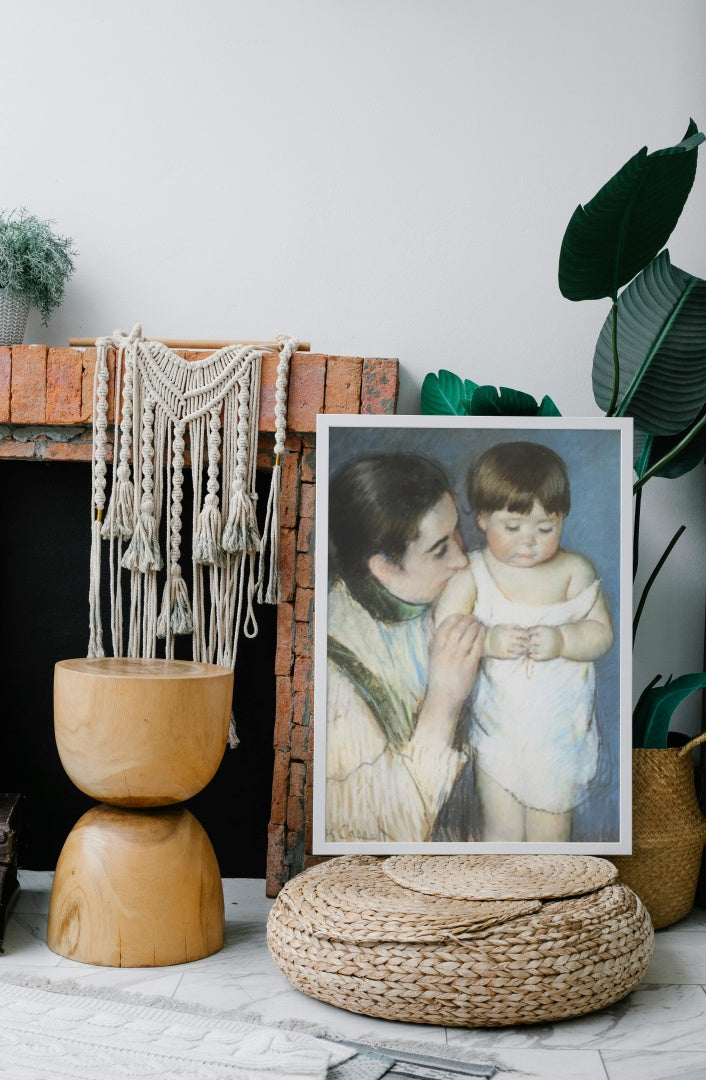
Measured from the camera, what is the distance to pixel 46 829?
7.71 feet

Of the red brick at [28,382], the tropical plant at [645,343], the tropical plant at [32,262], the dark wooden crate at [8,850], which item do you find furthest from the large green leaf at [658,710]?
the tropical plant at [32,262]

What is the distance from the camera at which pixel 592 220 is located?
75.9 inches

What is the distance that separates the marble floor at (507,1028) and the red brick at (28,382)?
107cm

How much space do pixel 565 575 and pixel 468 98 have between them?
47.7 inches

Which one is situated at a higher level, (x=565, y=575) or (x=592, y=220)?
(x=592, y=220)

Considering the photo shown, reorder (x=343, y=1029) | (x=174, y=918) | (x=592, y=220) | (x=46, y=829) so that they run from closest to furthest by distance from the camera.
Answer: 1. (x=343, y=1029)
2. (x=174, y=918)
3. (x=592, y=220)
4. (x=46, y=829)

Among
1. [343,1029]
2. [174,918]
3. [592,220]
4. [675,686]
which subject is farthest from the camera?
[675,686]

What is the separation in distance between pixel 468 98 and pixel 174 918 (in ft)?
6.38

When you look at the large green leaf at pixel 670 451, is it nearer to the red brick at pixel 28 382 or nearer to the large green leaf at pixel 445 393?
the large green leaf at pixel 445 393

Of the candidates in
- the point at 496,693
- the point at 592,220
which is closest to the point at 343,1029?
the point at 496,693

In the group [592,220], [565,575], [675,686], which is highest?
[592,220]

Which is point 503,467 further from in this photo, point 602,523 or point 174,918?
point 174,918

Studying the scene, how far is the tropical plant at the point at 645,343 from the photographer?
6.34 feet

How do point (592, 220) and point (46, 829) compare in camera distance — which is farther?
point (46, 829)
